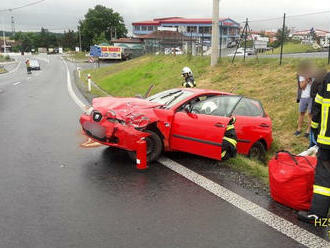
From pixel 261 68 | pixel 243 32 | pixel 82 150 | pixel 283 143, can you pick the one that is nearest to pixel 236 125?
pixel 283 143

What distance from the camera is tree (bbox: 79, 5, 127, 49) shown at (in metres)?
104

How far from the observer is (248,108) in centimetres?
646

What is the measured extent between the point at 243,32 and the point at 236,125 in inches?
409

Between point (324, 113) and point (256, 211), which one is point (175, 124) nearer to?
point (256, 211)

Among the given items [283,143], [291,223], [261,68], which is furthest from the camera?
[261,68]

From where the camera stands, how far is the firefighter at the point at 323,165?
138 inches

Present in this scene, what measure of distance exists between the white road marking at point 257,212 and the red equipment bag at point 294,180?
0.29 meters

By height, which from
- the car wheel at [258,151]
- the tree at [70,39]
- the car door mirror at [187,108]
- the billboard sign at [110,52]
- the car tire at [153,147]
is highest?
the tree at [70,39]

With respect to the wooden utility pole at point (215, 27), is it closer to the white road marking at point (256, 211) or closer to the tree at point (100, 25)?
the white road marking at point (256, 211)

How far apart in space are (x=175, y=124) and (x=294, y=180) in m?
2.33

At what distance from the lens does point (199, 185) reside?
186 inches

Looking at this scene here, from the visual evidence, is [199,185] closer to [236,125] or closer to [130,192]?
[130,192]

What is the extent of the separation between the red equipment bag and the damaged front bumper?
6.73ft

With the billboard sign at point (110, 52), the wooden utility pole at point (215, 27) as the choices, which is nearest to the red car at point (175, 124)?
the wooden utility pole at point (215, 27)
